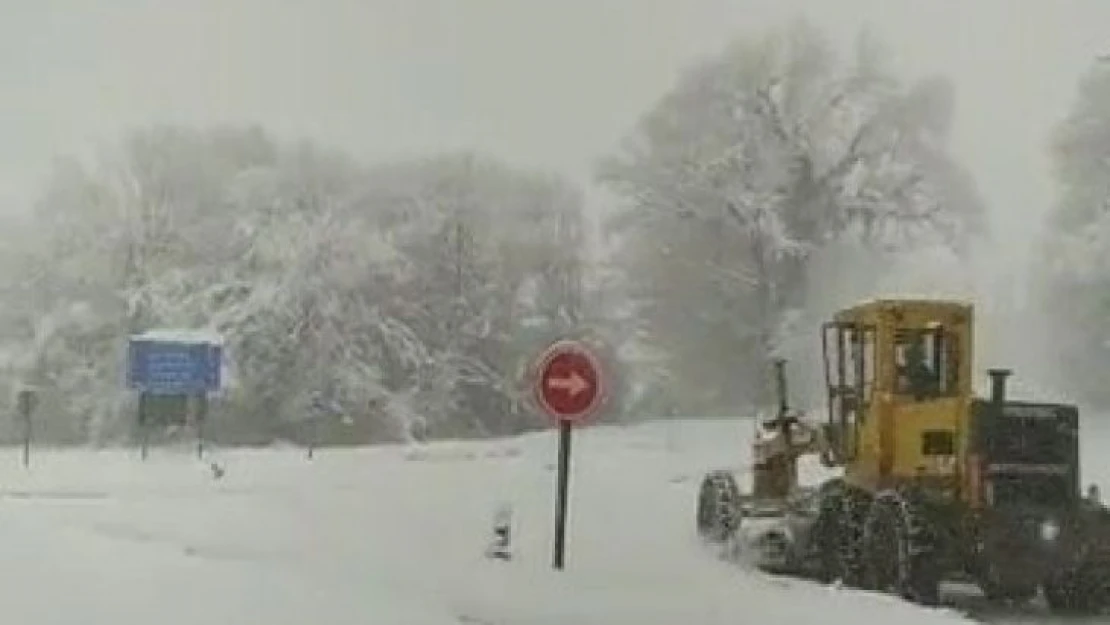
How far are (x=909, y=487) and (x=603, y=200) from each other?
2.88 feet

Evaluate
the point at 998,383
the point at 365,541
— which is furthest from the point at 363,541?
the point at 998,383

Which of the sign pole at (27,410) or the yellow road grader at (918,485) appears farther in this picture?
the yellow road grader at (918,485)

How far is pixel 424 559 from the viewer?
219 cm

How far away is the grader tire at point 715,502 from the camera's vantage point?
2365 millimetres

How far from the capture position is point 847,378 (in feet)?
8.27

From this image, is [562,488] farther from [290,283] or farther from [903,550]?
[903,550]

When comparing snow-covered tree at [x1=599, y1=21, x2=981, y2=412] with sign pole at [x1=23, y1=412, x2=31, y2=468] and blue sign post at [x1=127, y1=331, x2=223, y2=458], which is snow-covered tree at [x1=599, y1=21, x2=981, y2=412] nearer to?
blue sign post at [x1=127, y1=331, x2=223, y2=458]

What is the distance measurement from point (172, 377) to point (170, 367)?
0.01 m

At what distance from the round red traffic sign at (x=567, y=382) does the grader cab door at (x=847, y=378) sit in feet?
1.10

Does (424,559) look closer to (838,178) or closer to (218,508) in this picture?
(218,508)

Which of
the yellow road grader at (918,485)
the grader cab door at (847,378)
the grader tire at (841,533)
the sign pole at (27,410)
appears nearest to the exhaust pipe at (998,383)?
the yellow road grader at (918,485)

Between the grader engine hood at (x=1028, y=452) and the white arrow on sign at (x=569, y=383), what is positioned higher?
the white arrow on sign at (x=569, y=383)

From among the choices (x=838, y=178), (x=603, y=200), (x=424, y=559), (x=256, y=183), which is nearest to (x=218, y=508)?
(x=424, y=559)

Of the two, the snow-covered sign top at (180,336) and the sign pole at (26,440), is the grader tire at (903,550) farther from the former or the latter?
the sign pole at (26,440)
